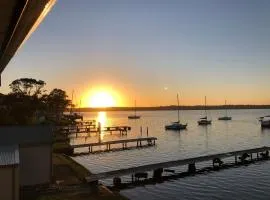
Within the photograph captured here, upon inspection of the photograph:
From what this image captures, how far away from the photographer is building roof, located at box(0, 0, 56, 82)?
638 cm

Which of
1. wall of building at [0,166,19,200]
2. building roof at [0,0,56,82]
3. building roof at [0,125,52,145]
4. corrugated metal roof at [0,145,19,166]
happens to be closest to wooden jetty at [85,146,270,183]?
building roof at [0,125,52,145]

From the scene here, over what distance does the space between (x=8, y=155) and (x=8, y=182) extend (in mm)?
2038

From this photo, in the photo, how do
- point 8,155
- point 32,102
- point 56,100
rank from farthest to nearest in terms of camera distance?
point 56,100 < point 32,102 < point 8,155

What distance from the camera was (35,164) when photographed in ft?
97.7

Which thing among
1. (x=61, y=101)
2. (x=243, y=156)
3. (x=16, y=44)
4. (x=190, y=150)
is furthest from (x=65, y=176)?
(x=61, y=101)

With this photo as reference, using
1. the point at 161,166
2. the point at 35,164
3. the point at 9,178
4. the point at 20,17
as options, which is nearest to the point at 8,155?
the point at 9,178

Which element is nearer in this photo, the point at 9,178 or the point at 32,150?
the point at 9,178

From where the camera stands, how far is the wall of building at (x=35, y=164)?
29.2 m

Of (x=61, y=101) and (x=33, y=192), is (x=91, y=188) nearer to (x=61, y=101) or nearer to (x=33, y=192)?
(x=33, y=192)

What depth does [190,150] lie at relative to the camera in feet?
259

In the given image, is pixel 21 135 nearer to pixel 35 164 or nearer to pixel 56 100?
pixel 35 164

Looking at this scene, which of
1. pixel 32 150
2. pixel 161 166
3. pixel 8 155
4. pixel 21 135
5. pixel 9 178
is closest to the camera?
pixel 9 178

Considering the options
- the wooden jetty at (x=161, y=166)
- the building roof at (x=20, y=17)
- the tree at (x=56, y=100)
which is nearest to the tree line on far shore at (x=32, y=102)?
the tree at (x=56, y=100)

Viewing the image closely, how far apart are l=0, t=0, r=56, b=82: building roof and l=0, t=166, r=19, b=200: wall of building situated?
14.2 m
